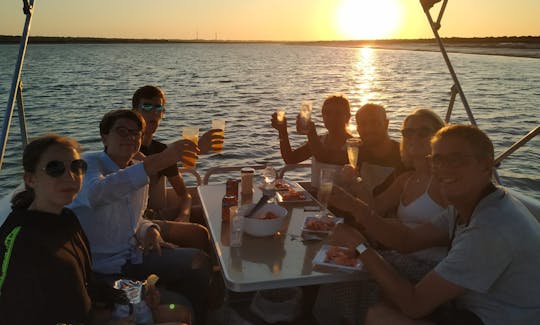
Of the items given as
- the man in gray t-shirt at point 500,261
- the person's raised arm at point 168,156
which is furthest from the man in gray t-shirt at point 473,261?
the person's raised arm at point 168,156

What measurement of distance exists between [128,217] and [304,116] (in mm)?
1965

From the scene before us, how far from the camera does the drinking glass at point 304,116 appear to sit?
4129mm

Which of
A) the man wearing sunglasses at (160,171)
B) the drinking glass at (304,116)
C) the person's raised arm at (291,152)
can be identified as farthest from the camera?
the person's raised arm at (291,152)

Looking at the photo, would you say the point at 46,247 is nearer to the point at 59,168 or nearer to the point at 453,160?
the point at 59,168

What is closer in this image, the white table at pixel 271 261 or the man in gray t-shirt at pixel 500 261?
the man in gray t-shirt at pixel 500 261

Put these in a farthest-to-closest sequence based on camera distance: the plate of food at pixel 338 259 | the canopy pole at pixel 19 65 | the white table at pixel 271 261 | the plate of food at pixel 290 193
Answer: the plate of food at pixel 290 193 < the canopy pole at pixel 19 65 < the plate of food at pixel 338 259 < the white table at pixel 271 261

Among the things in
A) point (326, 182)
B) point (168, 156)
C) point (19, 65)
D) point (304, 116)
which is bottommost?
point (326, 182)

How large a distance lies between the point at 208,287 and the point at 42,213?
1375mm

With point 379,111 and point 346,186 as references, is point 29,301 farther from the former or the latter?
point 379,111

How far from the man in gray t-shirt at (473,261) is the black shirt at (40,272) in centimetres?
141

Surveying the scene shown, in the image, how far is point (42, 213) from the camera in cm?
206

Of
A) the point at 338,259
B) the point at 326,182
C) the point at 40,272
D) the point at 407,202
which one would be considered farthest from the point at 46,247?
the point at 407,202

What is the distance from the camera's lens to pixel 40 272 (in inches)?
72.9

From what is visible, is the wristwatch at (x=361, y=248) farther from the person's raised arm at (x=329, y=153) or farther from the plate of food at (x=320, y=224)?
the person's raised arm at (x=329, y=153)
